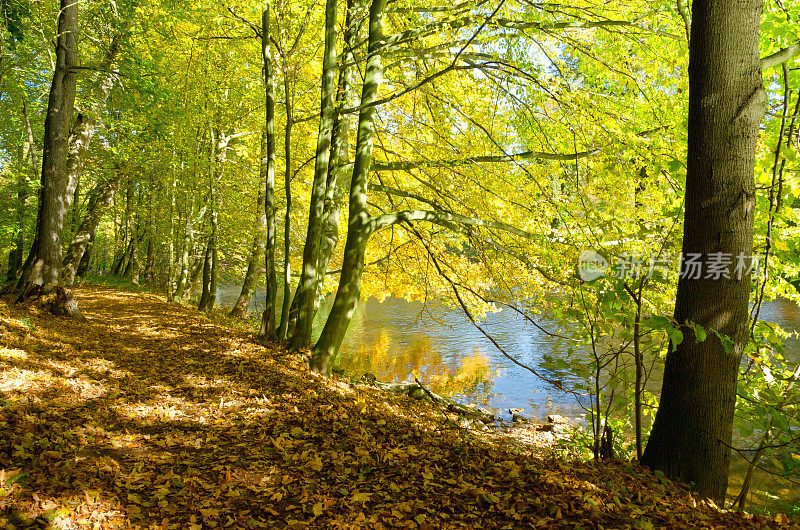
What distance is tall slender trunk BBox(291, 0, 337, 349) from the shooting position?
22.1 ft

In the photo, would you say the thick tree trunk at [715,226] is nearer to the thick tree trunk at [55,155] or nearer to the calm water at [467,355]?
the calm water at [467,355]

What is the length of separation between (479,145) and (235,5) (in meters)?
5.39

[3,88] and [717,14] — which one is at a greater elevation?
[3,88]

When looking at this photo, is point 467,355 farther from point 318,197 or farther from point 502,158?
point 502,158

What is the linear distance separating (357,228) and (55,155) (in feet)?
19.5

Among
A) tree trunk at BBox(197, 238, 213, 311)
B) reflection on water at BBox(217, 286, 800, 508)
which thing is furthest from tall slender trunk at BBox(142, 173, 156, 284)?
reflection on water at BBox(217, 286, 800, 508)

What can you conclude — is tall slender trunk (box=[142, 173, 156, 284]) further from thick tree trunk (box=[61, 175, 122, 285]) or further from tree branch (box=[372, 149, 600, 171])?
tree branch (box=[372, 149, 600, 171])

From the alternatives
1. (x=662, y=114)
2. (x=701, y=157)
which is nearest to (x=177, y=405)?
(x=701, y=157)

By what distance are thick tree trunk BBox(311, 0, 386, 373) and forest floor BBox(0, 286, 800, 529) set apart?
0.69m

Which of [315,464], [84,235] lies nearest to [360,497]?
[315,464]

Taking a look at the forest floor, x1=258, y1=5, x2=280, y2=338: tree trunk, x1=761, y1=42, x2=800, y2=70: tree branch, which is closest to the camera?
the forest floor

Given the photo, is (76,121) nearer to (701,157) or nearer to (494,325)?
(701,157)

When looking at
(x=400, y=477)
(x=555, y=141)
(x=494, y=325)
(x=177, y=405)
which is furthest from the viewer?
(x=494, y=325)

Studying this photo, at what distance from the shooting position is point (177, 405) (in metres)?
4.64
